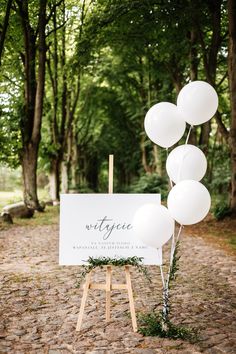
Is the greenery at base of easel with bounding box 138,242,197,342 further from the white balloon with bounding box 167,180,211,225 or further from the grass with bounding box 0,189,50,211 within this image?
the grass with bounding box 0,189,50,211

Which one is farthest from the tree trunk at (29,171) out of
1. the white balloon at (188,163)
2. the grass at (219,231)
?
the white balloon at (188,163)

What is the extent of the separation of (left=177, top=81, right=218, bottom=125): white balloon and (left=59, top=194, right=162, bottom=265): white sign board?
105cm

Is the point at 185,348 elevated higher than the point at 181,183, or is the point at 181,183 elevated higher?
the point at 181,183

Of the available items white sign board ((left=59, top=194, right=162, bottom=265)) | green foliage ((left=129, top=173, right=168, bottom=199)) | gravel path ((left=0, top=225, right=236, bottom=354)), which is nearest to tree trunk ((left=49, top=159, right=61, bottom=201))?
green foliage ((left=129, top=173, right=168, bottom=199))

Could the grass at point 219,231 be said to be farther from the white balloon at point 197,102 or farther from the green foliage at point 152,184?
the green foliage at point 152,184

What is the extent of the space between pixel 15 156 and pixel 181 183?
14.5 meters

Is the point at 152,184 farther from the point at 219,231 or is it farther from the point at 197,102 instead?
the point at 197,102

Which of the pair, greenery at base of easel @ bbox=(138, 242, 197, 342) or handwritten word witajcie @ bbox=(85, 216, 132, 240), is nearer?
greenery at base of easel @ bbox=(138, 242, 197, 342)

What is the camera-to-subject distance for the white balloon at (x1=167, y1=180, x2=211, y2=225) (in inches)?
175

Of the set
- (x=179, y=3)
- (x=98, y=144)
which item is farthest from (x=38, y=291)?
(x=98, y=144)

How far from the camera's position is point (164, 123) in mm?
4875

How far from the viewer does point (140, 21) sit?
13.2 meters

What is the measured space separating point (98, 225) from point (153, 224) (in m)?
0.82

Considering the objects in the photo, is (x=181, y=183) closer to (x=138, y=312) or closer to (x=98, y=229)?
(x=98, y=229)
